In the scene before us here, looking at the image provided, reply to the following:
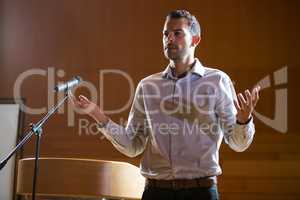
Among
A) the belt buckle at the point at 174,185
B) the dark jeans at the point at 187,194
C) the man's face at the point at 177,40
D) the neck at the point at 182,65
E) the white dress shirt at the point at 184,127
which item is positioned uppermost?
the man's face at the point at 177,40

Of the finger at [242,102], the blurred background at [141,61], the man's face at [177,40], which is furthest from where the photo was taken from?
the blurred background at [141,61]

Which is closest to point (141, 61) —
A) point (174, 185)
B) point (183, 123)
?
point (183, 123)

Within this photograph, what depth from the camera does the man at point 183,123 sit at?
1710mm

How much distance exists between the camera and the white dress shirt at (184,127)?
5.71 feet

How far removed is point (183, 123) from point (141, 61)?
6.15 ft

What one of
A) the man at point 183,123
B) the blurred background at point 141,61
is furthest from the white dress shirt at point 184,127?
the blurred background at point 141,61

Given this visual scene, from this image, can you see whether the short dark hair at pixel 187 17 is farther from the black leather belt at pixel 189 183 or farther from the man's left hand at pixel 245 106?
the black leather belt at pixel 189 183

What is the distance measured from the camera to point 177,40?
1895mm

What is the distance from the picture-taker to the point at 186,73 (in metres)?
1.93

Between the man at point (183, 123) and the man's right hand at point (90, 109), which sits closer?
the man at point (183, 123)

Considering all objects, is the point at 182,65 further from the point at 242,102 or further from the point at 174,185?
the point at 174,185

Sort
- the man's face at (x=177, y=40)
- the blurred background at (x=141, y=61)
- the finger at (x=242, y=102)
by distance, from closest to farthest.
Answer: the finger at (x=242, y=102) < the man's face at (x=177, y=40) < the blurred background at (x=141, y=61)

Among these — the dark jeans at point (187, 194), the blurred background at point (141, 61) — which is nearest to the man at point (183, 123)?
the dark jeans at point (187, 194)

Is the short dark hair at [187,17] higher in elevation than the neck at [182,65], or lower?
higher
